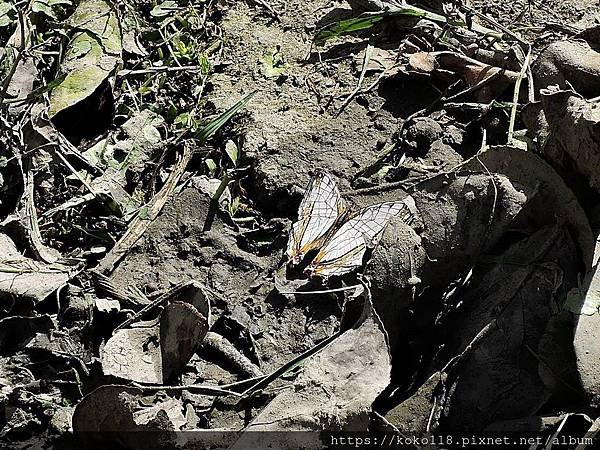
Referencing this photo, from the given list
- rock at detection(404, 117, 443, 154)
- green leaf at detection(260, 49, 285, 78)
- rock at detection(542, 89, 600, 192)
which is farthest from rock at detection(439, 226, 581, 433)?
green leaf at detection(260, 49, 285, 78)

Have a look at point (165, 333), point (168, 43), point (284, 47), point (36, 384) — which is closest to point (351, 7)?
point (284, 47)

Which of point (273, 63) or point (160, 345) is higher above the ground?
point (273, 63)

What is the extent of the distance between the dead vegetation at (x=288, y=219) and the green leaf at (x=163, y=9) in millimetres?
12

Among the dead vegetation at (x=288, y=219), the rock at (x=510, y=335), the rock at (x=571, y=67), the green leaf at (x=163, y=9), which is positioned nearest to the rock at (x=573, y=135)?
the dead vegetation at (x=288, y=219)

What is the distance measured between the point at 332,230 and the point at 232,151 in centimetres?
54

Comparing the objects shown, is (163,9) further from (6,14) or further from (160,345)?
(160,345)

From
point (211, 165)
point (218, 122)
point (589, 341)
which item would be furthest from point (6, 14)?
point (589, 341)

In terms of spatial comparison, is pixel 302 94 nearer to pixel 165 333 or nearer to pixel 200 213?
pixel 200 213

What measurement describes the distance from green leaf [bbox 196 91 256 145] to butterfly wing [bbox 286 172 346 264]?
1.53 ft

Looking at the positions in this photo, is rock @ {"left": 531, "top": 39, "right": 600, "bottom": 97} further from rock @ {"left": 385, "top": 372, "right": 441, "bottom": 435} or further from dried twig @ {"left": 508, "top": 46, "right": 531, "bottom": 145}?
rock @ {"left": 385, "top": 372, "right": 441, "bottom": 435}

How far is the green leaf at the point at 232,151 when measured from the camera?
8.87 feet

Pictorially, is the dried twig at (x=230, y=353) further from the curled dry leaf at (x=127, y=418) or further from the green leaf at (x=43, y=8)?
the green leaf at (x=43, y=8)

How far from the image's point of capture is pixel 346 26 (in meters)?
3.04

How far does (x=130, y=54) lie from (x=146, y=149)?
540mm
